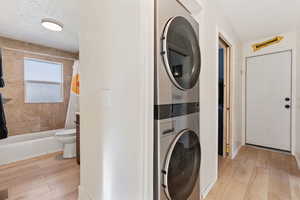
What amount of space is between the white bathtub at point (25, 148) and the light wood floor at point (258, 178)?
2754 millimetres

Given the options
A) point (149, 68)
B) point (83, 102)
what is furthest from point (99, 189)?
point (149, 68)

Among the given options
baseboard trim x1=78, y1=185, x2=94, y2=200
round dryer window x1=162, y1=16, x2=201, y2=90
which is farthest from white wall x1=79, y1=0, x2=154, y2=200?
round dryer window x1=162, y1=16, x2=201, y2=90

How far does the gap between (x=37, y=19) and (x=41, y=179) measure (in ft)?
7.31

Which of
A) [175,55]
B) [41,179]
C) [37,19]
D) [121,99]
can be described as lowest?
[41,179]

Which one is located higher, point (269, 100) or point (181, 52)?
point (181, 52)

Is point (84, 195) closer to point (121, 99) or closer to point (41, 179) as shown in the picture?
point (41, 179)

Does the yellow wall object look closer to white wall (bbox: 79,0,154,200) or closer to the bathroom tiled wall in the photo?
white wall (bbox: 79,0,154,200)

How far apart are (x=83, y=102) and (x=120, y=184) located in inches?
33.1

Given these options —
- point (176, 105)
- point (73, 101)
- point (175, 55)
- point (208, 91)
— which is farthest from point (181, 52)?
point (73, 101)

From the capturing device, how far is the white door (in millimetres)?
2631

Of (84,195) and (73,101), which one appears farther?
(73,101)

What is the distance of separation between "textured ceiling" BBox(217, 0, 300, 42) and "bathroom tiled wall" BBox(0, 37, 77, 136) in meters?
3.62

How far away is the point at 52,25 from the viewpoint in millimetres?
1971

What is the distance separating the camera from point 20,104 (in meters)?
2.83
